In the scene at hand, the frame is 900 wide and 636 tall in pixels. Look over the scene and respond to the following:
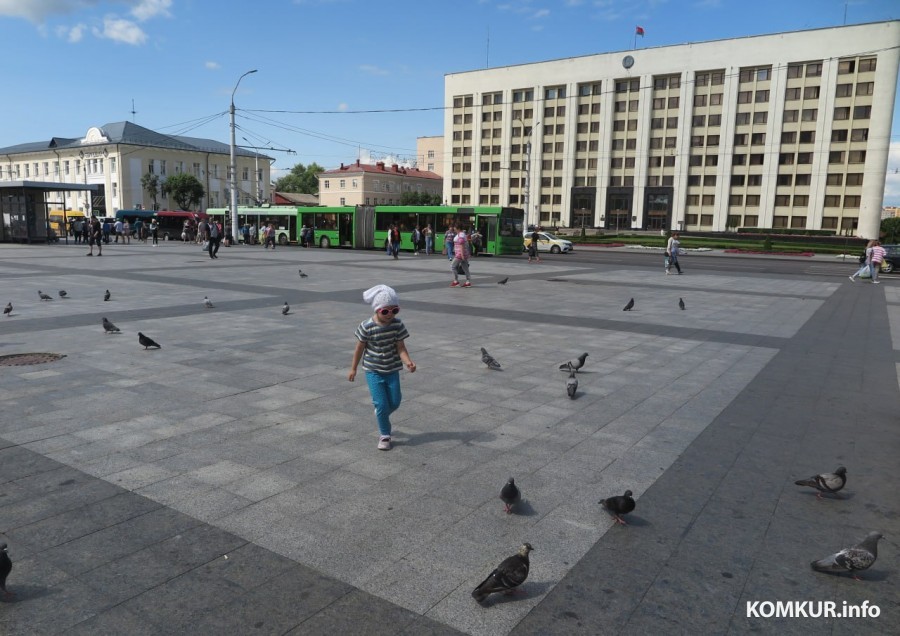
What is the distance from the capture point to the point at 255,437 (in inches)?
210

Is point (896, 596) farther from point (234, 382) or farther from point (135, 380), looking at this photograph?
point (135, 380)

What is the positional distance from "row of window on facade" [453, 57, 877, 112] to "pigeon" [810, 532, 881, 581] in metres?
77.8

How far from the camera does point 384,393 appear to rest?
5.10m

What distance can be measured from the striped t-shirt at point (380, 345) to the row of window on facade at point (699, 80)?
77604 mm

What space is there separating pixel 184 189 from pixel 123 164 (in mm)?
8146

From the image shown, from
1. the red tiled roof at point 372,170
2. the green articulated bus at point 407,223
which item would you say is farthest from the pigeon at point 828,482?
the red tiled roof at point 372,170

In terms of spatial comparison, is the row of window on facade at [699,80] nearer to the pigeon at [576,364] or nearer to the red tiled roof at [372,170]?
the red tiled roof at [372,170]

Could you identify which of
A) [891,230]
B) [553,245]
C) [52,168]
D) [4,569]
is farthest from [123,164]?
[891,230]

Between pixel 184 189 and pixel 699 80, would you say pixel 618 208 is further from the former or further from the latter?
pixel 184 189

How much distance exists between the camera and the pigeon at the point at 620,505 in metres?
3.88

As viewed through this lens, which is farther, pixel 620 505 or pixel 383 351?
pixel 383 351

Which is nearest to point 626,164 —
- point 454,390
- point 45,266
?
point 45,266

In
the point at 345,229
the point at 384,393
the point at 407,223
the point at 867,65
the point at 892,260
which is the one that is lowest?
the point at 384,393

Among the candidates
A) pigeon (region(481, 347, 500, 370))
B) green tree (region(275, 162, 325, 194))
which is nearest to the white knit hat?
pigeon (region(481, 347, 500, 370))
